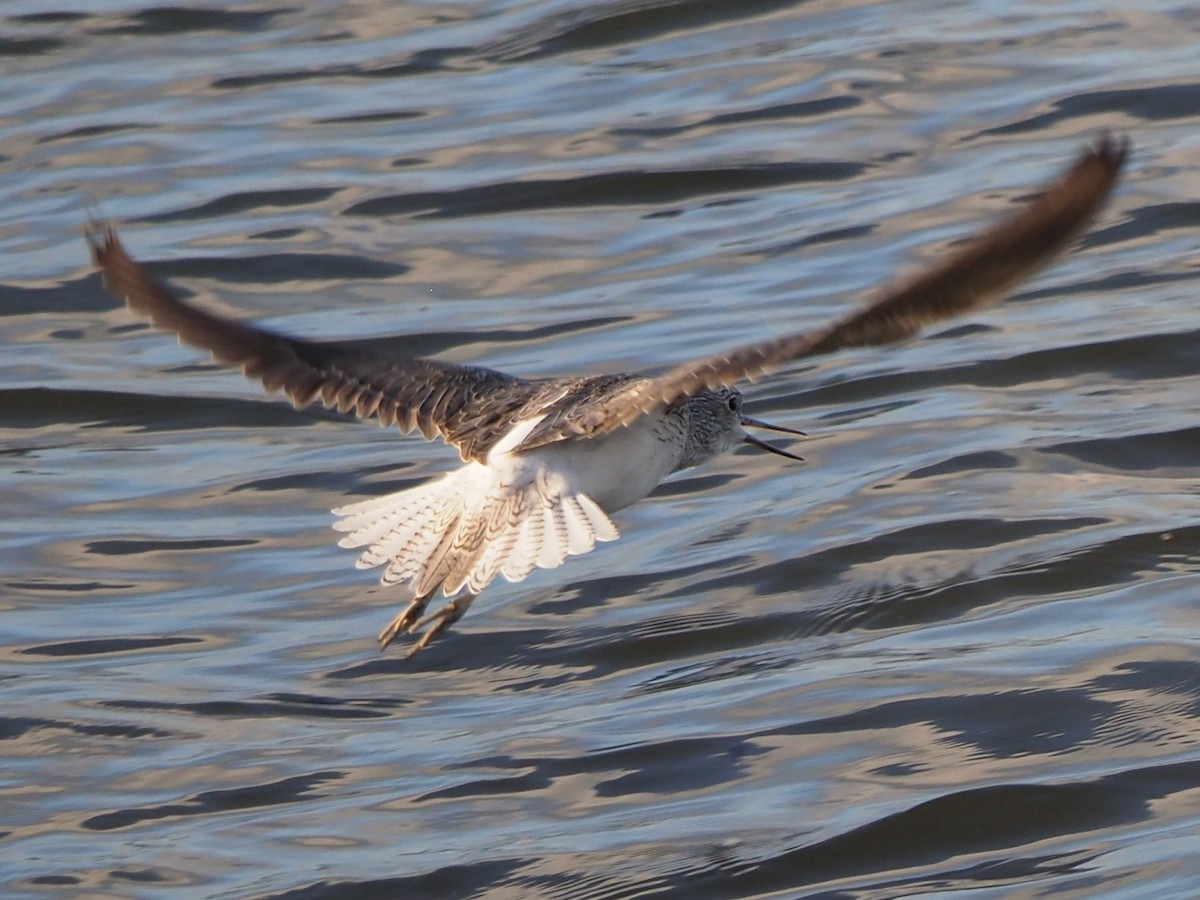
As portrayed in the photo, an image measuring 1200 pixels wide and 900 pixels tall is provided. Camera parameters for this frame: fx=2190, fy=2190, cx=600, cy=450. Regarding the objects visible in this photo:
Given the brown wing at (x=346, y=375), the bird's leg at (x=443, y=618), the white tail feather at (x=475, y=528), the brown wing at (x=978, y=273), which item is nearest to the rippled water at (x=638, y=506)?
the bird's leg at (x=443, y=618)

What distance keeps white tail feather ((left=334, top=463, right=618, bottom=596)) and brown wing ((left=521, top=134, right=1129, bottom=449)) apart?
90 centimetres

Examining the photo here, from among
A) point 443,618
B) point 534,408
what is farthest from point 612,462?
point 443,618

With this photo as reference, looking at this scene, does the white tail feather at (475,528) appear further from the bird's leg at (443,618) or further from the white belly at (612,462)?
the bird's leg at (443,618)

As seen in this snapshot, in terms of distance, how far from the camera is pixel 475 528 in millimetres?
6988

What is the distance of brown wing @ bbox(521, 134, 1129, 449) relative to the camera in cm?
570

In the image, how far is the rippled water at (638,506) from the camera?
6.84 m

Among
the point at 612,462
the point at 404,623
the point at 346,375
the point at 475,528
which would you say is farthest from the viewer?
the point at 346,375

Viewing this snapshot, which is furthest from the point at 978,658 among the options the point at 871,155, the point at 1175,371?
the point at 871,155

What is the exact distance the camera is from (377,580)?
9.20 metres

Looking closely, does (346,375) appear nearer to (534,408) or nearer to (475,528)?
(534,408)

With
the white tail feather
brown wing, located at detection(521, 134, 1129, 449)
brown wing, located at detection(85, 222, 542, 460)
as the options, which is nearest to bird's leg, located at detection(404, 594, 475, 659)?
the white tail feather

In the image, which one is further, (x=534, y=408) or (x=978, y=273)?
(x=534, y=408)

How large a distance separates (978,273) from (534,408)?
2.01 m

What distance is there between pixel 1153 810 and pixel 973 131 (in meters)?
7.66
